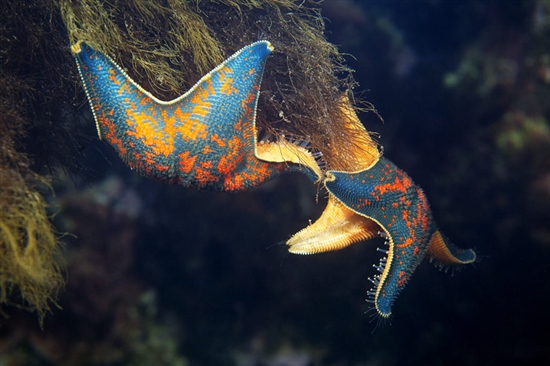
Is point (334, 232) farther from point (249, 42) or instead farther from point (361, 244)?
point (249, 42)

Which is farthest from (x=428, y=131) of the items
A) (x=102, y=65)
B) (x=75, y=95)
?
(x=75, y=95)

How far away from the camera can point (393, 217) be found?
2.61 metres

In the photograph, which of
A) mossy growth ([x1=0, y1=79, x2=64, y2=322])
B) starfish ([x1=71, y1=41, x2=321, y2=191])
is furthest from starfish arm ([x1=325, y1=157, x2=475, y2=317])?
mossy growth ([x1=0, y1=79, x2=64, y2=322])

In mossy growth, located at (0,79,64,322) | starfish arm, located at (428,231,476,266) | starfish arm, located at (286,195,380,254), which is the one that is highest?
starfish arm, located at (428,231,476,266)

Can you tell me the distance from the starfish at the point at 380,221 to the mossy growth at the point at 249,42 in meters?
0.23

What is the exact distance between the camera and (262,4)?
2.68 m

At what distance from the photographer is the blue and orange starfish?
2.16 m

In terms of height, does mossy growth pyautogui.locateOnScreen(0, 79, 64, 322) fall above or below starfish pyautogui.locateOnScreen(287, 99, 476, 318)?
below

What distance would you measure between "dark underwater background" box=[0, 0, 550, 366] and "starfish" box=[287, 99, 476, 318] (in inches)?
20.6

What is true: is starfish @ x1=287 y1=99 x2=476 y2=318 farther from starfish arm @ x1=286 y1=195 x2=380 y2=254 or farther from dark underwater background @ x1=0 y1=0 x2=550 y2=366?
dark underwater background @ x1=0 y1=0 x2=550 y2=366

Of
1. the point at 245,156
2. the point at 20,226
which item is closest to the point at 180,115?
the point at 245,156

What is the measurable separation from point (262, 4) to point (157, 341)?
356 centimetres

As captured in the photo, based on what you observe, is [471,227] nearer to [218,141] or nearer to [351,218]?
[351,218]

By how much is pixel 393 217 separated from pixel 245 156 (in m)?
1.32
